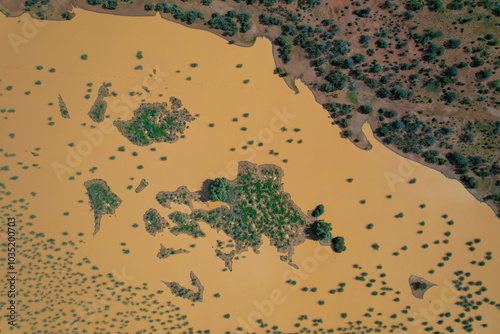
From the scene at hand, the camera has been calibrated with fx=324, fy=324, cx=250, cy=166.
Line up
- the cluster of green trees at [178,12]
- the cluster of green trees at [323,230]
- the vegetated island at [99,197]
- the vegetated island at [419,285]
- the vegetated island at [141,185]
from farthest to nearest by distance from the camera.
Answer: the vegetated island at [419,285], the vegetated island at [141,185], the vegetated island at [99,197], the cluster of green trees at [178,12], the cluster of green trees at [323,230]

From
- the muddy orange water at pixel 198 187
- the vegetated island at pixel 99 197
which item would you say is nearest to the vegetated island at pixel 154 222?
the muddy orange water at pixel 198 187

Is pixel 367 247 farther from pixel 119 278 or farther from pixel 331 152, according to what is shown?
pixel 119 278

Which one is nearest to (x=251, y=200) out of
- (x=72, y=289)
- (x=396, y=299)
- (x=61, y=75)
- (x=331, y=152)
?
(x=331, y=152)

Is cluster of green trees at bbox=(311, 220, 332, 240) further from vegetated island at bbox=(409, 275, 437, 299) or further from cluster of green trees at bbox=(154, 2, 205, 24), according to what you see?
cluster of green trees at bbox=(154, 2, 205, 24)

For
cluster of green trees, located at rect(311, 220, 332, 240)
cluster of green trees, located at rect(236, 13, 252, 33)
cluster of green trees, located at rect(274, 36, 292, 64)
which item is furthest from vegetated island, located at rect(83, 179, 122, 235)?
cluster of green trees, located at rect(274, 36, 292, 64)

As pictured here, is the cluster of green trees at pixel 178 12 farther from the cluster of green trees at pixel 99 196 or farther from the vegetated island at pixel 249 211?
the cluster of green trees at pixel 99 196

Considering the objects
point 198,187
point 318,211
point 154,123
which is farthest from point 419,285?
point 154,123
